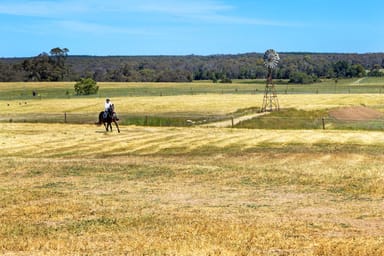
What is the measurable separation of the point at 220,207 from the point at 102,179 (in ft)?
21.5

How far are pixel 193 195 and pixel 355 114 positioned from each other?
42.7 m

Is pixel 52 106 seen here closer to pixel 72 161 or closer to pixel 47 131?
pixel 47 131

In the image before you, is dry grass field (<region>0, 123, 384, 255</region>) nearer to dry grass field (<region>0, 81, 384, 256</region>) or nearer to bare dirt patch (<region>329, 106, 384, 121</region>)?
dry grass field (<region>0, 81, 384, 256</region>)

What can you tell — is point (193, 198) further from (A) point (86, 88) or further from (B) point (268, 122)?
(A) point (86, 88)

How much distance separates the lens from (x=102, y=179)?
2192cm

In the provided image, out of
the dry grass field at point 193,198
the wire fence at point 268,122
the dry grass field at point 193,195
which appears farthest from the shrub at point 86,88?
the dry grass field at point 193,198

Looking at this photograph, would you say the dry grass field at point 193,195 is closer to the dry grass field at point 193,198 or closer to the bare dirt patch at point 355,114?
the dry grass field at point 193,198

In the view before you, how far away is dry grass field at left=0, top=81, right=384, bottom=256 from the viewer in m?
12.1

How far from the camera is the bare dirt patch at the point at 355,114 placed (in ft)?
185

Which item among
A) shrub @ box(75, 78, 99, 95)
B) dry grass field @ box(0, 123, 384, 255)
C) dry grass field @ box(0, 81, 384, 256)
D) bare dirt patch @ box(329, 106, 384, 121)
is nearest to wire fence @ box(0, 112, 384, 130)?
bare dirt patch @ box(329, 106, 384, 121)

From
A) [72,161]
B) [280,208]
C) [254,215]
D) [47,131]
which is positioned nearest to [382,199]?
[280,208]

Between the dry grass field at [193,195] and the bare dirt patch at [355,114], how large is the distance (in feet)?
60.4

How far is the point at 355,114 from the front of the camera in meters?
58.7

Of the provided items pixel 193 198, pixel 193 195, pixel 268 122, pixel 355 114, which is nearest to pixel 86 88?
pixel 355 114
